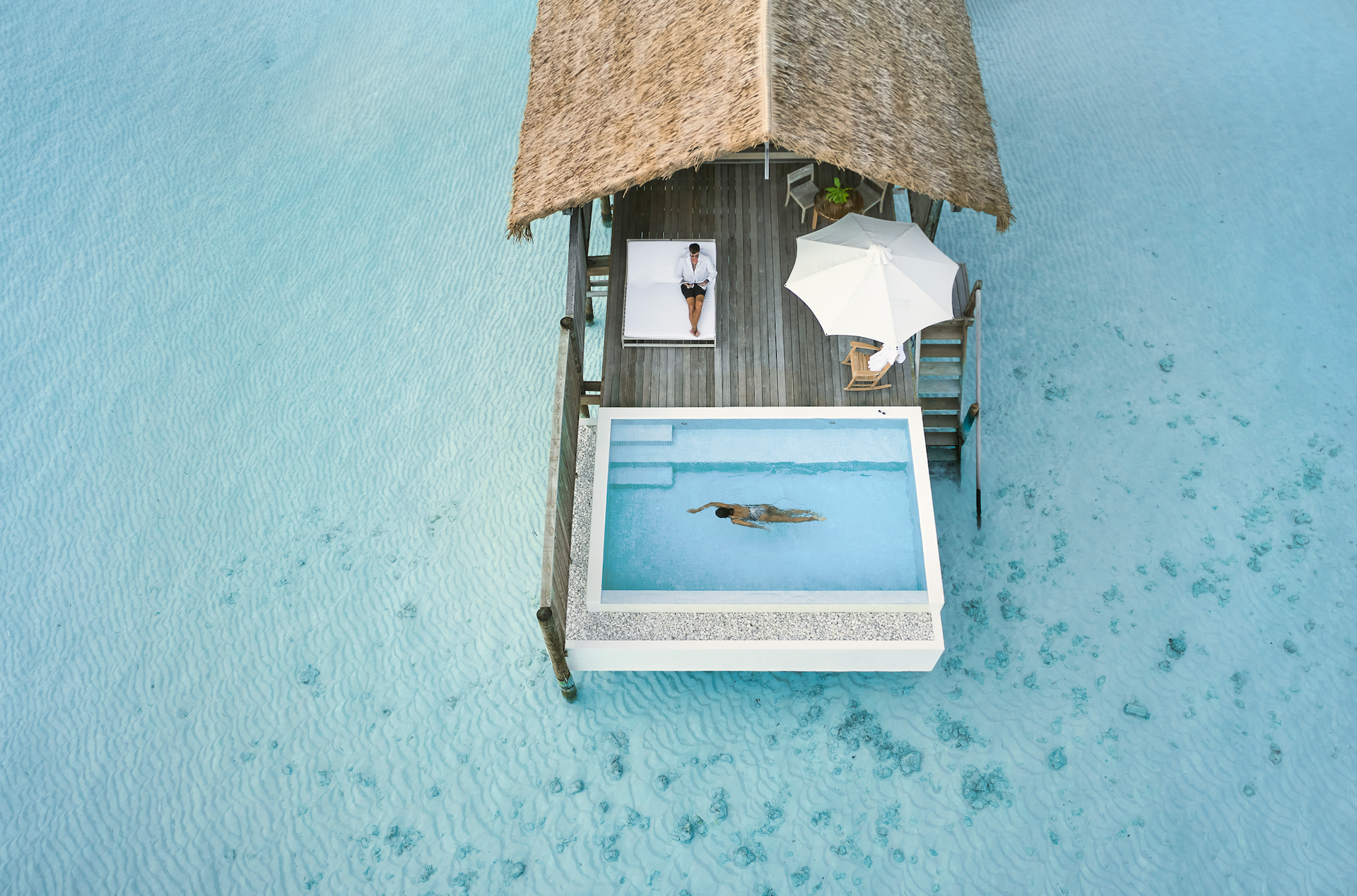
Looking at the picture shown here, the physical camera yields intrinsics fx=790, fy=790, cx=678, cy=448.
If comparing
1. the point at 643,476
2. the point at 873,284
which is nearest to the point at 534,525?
the point at 643,476

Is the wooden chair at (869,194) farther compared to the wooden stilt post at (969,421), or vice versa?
the wooden chair at (869,194)

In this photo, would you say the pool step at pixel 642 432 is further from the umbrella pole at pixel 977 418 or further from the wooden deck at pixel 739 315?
the umbrella pole at pixel 977 418

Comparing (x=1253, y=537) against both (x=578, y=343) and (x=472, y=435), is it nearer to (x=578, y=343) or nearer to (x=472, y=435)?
(x=578, y=343)

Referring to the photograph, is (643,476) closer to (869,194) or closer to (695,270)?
(695,270)

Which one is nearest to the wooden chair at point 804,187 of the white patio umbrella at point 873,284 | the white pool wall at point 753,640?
the white patio umbrella at point 873,284

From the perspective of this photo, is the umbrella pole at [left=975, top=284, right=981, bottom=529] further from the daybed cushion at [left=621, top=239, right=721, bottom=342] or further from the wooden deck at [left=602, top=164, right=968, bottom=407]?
the daybed cushion at [left=621, top=239, right=721, bottom=342]

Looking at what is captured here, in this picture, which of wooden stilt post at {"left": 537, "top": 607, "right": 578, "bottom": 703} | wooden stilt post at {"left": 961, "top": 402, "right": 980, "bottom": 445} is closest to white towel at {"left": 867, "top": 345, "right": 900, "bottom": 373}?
wooden stilt post at {"left": 961, "top": 402, "right": 980, "bottom": 445}
